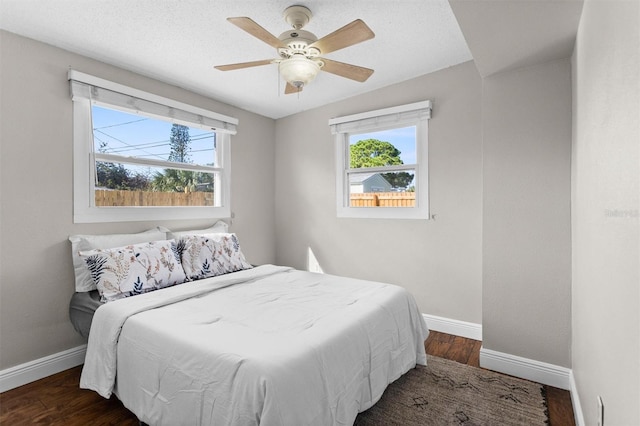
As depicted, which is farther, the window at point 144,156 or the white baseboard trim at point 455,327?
the white baseboard trim at point 455,327

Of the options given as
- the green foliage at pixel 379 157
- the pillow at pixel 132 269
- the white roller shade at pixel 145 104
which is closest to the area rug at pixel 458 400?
the pillow at pixel 132 269

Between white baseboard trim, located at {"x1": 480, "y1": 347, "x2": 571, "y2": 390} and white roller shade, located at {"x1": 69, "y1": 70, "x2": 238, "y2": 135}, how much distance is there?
11.0 feet

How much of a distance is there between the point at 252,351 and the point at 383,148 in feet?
9.01

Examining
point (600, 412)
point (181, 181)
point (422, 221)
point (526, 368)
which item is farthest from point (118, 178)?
point (526, 368)

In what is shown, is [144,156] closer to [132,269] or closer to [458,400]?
[132,269]

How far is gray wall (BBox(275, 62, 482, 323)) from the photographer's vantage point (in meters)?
3.01

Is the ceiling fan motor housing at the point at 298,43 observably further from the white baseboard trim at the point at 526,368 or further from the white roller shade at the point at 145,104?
the white baseboard trim at the point at 526,368

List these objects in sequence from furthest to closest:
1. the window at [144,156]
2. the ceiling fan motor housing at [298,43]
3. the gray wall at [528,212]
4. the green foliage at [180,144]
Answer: the green foliage at [180,144]
the window at [144,156]
the gray wall at [528,212]
the ceiling fan motor housing at [298,43]

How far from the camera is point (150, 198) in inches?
124

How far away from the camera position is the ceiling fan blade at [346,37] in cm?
180

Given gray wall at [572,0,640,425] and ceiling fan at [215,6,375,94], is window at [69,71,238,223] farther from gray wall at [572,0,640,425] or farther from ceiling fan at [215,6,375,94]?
gray wall at [572,0,640,425]

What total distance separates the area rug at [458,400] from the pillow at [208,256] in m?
1.68

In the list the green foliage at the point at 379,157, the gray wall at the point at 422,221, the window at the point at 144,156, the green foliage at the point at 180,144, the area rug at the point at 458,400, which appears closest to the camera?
the area rug at the point at 458,400

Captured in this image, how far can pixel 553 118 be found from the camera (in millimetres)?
2207
